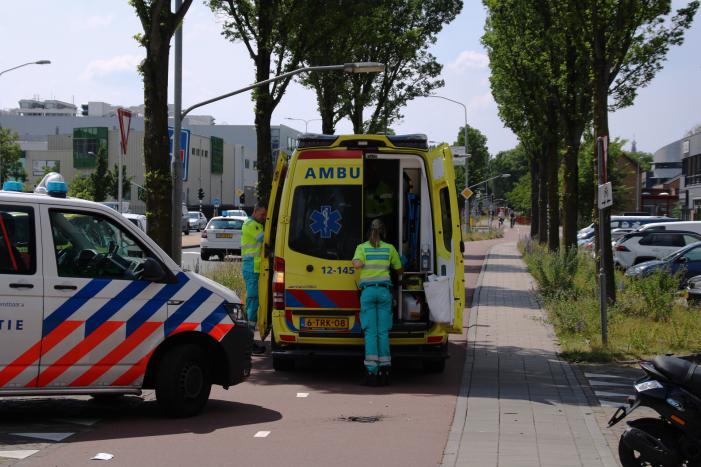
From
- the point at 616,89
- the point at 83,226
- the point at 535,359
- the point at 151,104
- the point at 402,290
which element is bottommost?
the point at 535,359

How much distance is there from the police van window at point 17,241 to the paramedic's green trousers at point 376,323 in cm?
384

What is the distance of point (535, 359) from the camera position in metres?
12.9

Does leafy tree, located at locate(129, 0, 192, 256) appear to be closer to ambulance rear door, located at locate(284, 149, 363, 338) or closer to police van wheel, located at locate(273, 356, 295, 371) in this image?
ambulance rear door, located at locate(284, 149, 363, 338)

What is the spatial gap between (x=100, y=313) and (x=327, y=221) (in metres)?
3.58

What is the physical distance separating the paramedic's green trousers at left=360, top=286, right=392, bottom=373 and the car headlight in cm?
180

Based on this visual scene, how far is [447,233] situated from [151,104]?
4794 mm

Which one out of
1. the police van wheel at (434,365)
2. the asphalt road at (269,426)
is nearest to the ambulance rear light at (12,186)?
the asphalt road at (269,426)

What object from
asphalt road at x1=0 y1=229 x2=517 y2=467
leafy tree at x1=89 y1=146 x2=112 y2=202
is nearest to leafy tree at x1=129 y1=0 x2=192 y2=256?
asphalt road at x1=0 y1=229 x2=517 y2=467

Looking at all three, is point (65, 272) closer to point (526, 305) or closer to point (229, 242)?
point (526, 305)

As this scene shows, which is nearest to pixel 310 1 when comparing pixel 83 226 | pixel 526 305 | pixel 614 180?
pixel 526 305

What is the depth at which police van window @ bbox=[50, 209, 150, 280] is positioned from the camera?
8266 millimetres

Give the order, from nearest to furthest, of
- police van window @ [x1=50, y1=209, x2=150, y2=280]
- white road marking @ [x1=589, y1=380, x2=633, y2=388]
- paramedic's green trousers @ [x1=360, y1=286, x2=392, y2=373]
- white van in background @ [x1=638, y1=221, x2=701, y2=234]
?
police van window @ [x1=50, y1=209, x2=150, y2=280] < paramedic's green trousers @ [x1=360, y1=286, x2=392, y2=373] < white road marking @ [x1=589, y1=380, x2=633, y2=388] < white van in background @ [x1=638, y1=221, x2=701, y2=234]

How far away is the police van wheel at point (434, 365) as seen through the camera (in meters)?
11.6

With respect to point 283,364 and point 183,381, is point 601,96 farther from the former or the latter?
point 183,381
